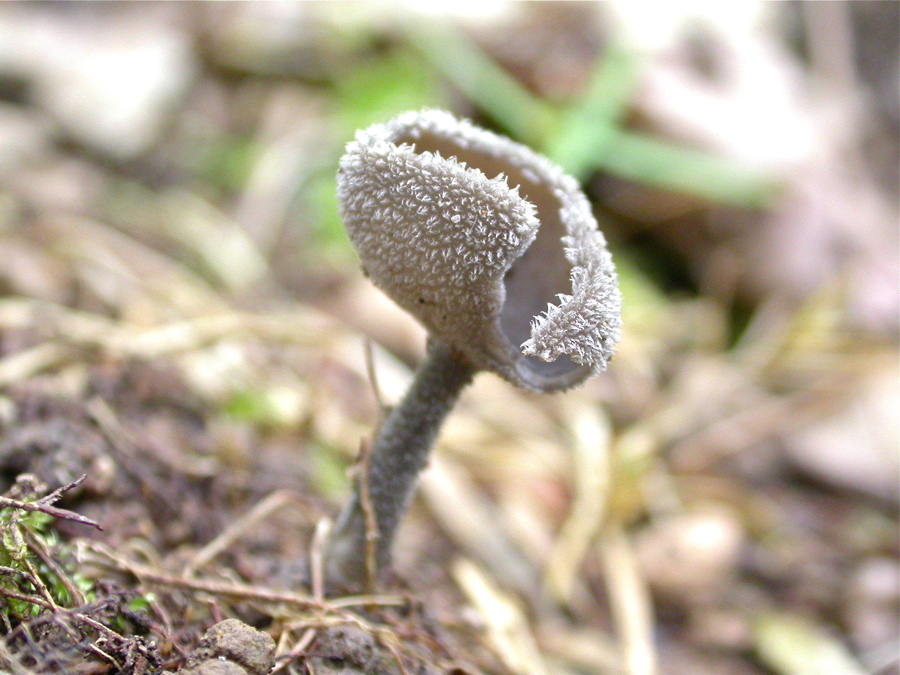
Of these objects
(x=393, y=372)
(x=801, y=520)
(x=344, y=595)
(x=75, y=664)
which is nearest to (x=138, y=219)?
(x=393, y=372)

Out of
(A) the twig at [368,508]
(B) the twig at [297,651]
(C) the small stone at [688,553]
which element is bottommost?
(B) the twig at [297,651]

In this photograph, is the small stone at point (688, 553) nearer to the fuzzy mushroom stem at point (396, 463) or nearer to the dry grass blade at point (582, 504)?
the dry grass blade at point (582, 504)

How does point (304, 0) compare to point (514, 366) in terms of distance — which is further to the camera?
point (304, 0)

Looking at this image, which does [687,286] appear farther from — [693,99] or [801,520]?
[801,520]

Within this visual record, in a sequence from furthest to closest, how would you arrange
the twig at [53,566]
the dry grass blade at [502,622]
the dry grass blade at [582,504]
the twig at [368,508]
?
the dry grass blade at [582,504] < the dry grass blade at [502,622] < the twig at [368,508] < the twig at [53,566]

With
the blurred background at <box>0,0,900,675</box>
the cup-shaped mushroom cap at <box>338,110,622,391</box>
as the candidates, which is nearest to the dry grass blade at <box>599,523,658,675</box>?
the blurred background at <box>0,0,900,675</box>

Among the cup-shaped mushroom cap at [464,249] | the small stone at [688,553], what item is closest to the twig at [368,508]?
the cup-shaped mushroom cap at [464,249]

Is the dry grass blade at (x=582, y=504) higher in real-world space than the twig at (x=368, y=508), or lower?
higher

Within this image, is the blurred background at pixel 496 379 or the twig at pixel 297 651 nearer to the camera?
the twig at pixel 297 651

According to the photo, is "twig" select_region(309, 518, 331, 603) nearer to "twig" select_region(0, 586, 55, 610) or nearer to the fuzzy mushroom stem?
the fuzzy mushroom stem
